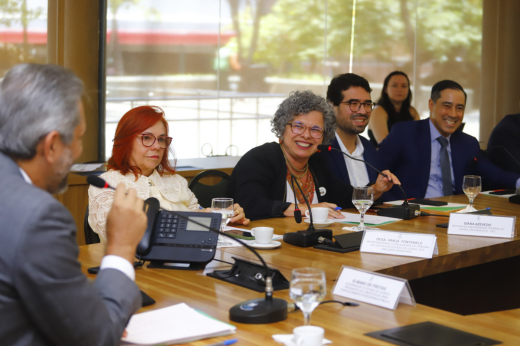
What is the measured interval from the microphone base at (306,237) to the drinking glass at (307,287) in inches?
35.1

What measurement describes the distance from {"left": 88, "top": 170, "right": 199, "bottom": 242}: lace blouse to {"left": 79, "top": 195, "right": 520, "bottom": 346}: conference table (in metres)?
0.23

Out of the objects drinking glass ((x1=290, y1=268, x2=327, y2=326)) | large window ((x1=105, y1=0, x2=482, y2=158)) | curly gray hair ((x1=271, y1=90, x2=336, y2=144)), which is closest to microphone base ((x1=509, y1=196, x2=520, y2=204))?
curly gray hair ((x1=271, y1=90, x2=336, y2=144))

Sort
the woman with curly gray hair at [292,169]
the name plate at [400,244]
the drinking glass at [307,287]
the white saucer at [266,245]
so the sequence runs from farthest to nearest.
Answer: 1. the woman with curly gray hair at [292,169]
2. the white saucer at [266,245]
3. the name plate at [400,244]
4. the drinking glass at [307,287]

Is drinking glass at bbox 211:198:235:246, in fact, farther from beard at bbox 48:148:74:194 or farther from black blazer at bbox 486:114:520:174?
black blazer at bbox 486:114:520:174

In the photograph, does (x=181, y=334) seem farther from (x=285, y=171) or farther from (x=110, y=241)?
(x=285, y=171)

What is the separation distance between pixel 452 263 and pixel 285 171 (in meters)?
1.14

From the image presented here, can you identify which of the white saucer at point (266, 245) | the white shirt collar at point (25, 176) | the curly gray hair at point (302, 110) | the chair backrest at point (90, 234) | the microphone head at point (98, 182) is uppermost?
the curly gray hair at point (302, 110)

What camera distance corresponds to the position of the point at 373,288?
1.45 m

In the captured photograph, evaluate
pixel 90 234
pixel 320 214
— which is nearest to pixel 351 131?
pixel 320 214

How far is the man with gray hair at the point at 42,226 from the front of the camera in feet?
3.01

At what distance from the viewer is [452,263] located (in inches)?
78.2

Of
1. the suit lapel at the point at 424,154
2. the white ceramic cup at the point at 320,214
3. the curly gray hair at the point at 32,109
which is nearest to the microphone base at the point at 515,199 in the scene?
the suit lapel at the point at 424,154

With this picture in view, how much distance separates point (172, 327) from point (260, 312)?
0.19 meters

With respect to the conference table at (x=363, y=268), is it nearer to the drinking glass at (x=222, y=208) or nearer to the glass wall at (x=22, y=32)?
the drinking glass at (x=222, y=208)
